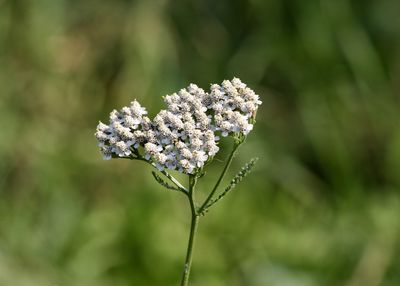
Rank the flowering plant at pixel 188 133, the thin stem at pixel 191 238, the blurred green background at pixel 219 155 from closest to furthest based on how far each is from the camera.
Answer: the thin stem at pixel 191 238 < the flowering plant at pixel 188 133 < the blurred green background at pixel 219 155

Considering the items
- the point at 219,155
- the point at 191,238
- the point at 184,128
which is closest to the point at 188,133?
the point at 184,128

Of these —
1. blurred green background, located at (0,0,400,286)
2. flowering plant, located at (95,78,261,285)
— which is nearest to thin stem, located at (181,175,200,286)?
flowering plant, located at (95,78,261,285)

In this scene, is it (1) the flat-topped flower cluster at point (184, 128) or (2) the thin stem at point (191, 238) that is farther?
(1) the flat-topped flower cluster at point (184, 128)

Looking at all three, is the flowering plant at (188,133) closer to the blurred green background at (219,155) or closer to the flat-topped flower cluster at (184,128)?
the flat-topped flower cluster at (184,128)

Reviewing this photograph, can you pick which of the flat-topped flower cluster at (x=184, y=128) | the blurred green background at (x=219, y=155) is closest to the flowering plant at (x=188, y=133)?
the flat-topped flower cluster at (x=184, y=128)

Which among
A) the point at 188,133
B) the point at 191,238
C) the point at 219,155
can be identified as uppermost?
the point at 219,155

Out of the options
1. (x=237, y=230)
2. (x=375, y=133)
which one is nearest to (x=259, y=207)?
(x=237, y=230)

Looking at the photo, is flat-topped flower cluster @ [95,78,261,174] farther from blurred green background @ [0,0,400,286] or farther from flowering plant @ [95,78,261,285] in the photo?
blurred green background @ [0,0,400,286]

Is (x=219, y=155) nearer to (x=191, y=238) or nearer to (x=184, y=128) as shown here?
(x=184, y=128)
